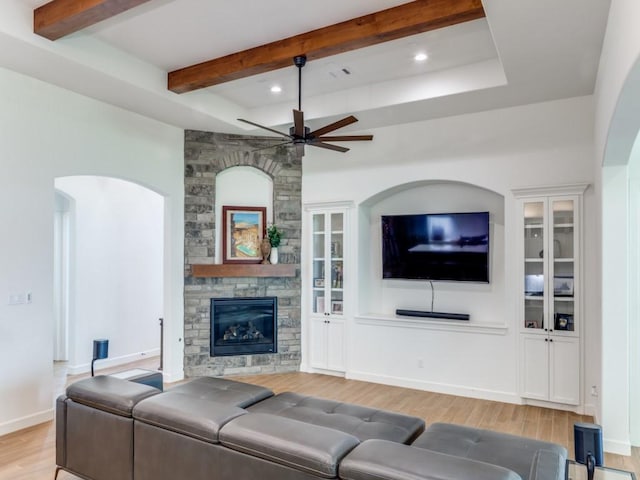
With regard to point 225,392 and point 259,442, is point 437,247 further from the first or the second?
point 259,442

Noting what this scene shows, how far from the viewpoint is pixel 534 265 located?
15.7 ft

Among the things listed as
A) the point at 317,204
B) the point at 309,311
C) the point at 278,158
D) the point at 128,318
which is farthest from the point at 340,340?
the point at 128,318

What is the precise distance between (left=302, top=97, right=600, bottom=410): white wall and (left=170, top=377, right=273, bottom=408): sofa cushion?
8.40 feet

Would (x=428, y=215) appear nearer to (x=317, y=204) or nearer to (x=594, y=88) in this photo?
(x=317, y=204)

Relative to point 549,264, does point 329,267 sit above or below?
below

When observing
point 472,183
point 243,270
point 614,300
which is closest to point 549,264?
point 614,300

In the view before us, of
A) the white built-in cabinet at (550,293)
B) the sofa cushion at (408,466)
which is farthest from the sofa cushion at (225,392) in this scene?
the white built-in cabinet at (550,293)

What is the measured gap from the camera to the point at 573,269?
458cm

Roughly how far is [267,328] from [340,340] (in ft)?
A: 3.45

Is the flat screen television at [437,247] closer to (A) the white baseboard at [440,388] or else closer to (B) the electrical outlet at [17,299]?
(A) the white baseboard at [440,388]

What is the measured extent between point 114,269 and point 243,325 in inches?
86.4

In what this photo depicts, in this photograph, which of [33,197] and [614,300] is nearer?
[614,300]

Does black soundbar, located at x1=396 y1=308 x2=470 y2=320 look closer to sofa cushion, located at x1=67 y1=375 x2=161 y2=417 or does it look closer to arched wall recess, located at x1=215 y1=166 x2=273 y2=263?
arched wall recess, located at x1=215 y1=166 x2=273 y2=263

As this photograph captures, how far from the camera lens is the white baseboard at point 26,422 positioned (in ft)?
12.9
